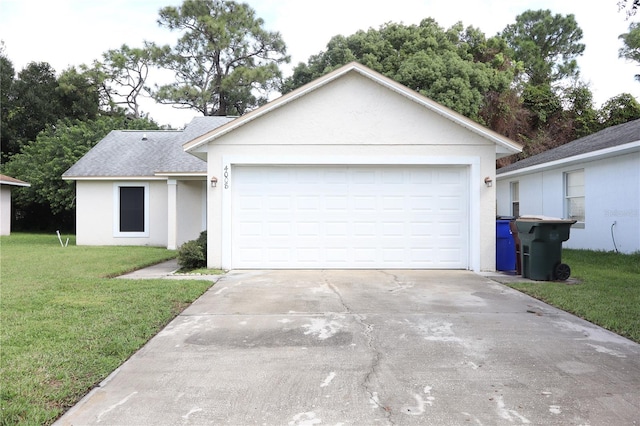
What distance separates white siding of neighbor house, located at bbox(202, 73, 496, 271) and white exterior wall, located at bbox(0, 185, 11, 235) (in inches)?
687

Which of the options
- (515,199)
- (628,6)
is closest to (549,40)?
(515,199)

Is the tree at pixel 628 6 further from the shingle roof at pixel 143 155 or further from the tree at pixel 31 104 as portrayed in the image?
the tree at pixel 31 104

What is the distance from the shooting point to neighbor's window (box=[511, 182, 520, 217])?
17.8 metres

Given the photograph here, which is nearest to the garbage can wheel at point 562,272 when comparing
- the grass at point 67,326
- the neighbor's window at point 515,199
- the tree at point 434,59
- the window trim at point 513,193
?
the grass at point 67,326

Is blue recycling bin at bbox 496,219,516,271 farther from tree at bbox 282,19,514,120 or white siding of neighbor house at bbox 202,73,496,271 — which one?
tree at bbox 282,19,514,120

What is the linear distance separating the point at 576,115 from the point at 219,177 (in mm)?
23685

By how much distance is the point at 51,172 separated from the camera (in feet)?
73.0

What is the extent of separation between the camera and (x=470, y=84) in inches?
925

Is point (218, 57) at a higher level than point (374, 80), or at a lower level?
higher

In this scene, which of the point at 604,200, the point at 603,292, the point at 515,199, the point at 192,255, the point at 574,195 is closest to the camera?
the point at 603,292

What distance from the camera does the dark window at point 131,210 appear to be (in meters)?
16.7

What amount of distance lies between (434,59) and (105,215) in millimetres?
17186

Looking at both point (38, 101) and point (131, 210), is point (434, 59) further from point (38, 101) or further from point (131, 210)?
point (38, 101)

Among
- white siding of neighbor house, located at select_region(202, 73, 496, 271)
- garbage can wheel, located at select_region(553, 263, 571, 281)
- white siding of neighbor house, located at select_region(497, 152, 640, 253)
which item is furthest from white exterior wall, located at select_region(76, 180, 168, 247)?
white siding of neighbor house, located at select_region(497, 152, 640, 253)
